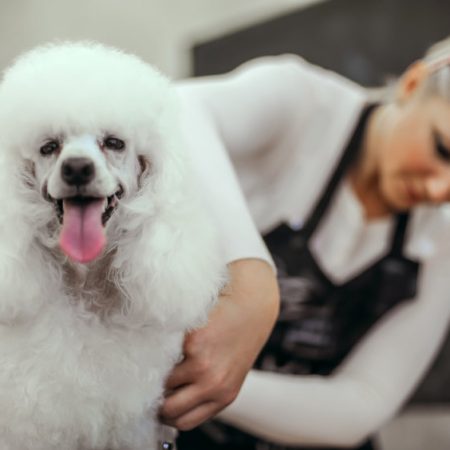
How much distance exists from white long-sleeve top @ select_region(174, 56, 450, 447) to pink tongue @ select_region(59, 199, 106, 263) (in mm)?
Answer: 330

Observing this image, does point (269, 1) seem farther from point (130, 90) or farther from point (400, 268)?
point (130, 90)

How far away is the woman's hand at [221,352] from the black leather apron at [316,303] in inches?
Answer: 11.5

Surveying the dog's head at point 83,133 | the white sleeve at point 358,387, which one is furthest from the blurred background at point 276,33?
the dog's head at point 83,133

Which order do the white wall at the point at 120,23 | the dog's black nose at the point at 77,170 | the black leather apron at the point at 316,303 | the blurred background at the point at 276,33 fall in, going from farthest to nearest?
1. the white wall at the point at 120,23
2. the blurred background at the point at 276,33
3. the black leather apron at the point at 316,303
4. the dog's black nose at the point at 77,170

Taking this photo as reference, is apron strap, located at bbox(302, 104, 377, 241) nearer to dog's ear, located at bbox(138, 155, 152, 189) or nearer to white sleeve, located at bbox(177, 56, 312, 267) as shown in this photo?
white sleeve, located at bbox(177, 56, 312, 267)

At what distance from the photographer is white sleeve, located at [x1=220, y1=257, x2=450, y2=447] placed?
0.75 metres

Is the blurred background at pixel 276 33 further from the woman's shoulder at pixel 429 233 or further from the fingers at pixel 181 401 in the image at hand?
the fingers at pixel 181 401

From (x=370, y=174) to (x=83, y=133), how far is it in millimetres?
595

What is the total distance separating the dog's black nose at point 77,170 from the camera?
39 cm

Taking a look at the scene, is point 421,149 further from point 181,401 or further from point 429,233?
point 181,401

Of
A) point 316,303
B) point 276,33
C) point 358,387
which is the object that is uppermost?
point 276,33

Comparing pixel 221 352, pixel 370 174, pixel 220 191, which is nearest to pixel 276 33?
pixel 370 174

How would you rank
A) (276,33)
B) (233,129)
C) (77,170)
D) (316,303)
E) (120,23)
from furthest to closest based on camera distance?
(120,23) → (276,33) → (316,303) → (233,129) → (77,170)

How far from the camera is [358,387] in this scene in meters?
0.84
